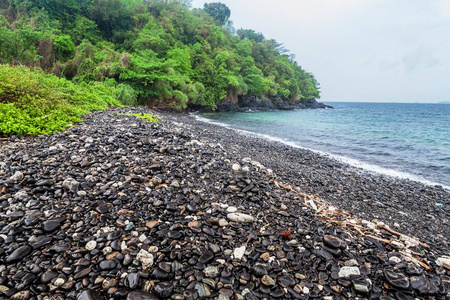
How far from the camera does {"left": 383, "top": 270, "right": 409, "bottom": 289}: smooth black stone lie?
5.94 feet

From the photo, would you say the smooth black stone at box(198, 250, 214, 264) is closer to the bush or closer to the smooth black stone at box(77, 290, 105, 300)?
the smooth black stone at box(77, 290, 105, 300)

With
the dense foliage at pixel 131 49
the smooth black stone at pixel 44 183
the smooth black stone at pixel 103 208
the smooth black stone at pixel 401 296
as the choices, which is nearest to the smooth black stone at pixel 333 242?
the smooth black stone at pixel 401 296

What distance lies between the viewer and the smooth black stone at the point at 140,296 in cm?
153

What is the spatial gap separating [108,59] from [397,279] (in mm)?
19993

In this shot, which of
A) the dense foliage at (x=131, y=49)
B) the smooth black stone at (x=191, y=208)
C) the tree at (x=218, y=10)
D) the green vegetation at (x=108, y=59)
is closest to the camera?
the smooth black stone at (x=191, y=208)

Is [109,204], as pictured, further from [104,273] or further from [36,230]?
[104,273]

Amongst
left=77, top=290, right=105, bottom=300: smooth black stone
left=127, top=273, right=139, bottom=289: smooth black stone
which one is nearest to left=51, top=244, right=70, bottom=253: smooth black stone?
left=77, top=290, right=105, bottom=300: smooth black stone

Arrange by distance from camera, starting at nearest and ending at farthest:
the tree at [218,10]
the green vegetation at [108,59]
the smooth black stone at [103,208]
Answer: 1. the smooth black stone at [103,208]
2. the green vegetation at [108,59]
3. the tree at [218,10]

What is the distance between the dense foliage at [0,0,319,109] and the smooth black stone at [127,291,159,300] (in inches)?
554

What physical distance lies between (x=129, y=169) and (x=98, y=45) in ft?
76.4

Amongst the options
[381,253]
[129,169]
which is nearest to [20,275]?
[129,169]

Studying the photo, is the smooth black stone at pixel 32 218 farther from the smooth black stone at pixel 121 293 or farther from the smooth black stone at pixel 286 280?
the smooth black stone at pixel 286 280

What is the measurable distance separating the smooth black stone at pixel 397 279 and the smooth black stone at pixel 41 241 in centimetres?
324

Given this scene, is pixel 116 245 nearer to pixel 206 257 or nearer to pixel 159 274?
pixel 159 274
